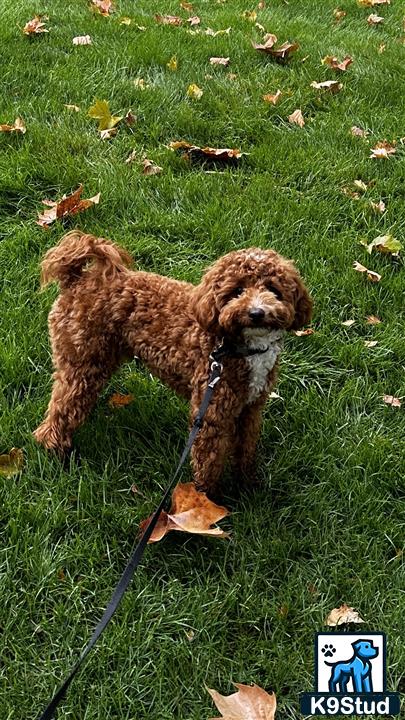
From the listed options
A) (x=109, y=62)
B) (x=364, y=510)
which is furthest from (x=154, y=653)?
(x=109, y=62)

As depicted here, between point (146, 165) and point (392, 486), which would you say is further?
point (146, 165)

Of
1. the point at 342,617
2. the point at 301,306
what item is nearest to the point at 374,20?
the point at 301,306

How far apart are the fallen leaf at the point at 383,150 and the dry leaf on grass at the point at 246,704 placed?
405 cm

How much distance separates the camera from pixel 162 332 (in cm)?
307

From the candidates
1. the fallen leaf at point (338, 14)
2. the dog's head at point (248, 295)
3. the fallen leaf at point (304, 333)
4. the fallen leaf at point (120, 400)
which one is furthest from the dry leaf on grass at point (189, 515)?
the fallen leaf at point (338, 14)

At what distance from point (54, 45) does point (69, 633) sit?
5090 millimetres

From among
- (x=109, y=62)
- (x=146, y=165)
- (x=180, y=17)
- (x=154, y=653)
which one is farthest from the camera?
(x=180, y=17)

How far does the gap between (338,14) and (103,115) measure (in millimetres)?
3856

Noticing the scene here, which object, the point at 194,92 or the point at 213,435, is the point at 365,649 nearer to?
the point at 213,435

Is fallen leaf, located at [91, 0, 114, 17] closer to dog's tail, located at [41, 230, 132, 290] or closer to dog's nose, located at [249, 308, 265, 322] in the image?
dog's tail, located at [41, 230, 132, 290]

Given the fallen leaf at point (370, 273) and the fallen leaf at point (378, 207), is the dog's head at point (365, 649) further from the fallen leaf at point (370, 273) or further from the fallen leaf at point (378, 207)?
the fallen leaf at point (378, 207)

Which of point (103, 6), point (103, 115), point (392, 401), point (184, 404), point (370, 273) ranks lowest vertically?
point (392, 401)

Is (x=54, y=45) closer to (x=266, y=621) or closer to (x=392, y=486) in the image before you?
(x=392, y=486)

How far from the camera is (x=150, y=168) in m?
5.01
